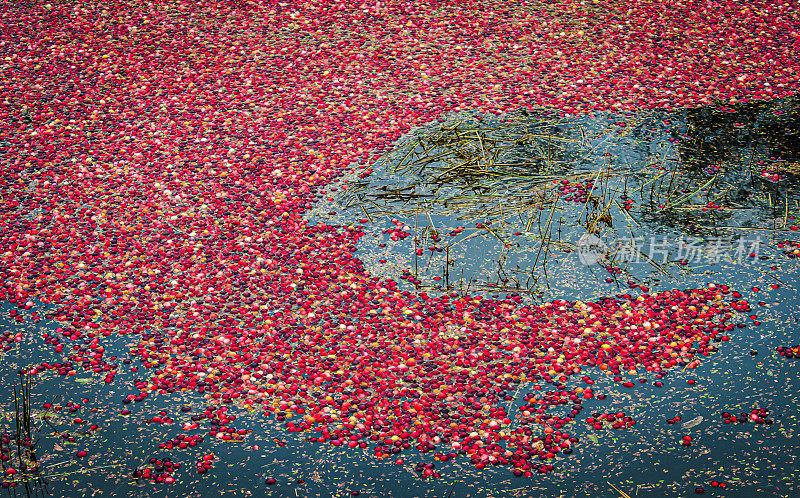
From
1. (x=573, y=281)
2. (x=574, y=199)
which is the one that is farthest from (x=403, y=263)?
(x=574, y=199)

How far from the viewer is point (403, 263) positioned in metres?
5.09

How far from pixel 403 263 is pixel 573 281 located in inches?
48.7

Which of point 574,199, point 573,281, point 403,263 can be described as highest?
point 574,199

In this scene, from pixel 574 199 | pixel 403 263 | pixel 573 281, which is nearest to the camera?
pixel 573 281

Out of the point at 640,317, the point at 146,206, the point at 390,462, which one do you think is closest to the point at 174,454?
the point at 390,462

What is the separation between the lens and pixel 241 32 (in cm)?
869

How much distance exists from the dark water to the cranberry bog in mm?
20

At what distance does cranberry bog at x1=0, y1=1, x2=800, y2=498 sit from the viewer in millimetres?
3740

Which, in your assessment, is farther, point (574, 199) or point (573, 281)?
point (574, 199)

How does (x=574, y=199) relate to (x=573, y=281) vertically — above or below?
above

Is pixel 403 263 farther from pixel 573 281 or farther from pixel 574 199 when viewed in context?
pixel 574 199

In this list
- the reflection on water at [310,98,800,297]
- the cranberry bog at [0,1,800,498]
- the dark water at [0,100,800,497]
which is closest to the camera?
the dark water at [0,100,800,497]

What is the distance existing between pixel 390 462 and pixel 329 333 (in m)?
1.10

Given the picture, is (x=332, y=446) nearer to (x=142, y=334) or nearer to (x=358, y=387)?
(x=358, y=387)
